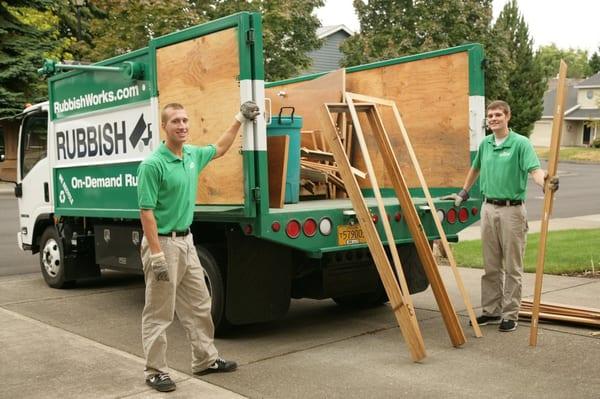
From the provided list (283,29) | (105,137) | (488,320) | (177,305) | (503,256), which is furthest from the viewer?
(283,29)

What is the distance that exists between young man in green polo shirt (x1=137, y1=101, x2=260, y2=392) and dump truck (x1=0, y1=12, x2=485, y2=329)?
0.67 meters

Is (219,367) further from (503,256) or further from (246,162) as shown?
(503,256)

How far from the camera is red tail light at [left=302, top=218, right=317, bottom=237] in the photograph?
5816mm

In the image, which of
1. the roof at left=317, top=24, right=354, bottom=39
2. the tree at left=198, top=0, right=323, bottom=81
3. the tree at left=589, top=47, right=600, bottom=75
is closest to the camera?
the tree at left=198, top=0, right=323, bottom=81

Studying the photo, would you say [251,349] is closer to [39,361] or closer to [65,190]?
[39,361]

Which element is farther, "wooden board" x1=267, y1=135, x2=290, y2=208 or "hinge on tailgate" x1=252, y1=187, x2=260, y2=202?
"wooden board" x1=267, y1=135, x2=290, y2=208

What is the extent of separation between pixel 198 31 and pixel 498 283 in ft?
11.1

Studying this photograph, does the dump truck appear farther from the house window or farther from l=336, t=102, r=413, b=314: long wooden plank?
the house window

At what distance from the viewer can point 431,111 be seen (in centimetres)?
714

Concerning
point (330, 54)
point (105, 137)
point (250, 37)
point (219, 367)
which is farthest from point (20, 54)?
point (219, 367)

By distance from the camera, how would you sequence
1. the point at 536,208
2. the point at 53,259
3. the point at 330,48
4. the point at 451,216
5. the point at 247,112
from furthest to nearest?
the point at 330,48 → the point at 536,208 → the point at 53,259 → the point at 451,216 → the point at 247,112

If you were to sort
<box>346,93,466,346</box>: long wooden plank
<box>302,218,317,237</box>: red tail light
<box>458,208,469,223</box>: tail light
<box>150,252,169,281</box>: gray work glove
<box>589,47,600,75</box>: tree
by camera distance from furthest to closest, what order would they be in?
<box>589,47,600,75</box>: tree → <box>458,208,469,223</box>: tail light → <box>346,93,466,346</box>: long wooden plank → <box>302,218,317,237</box>: red tail light → <box>150,252,169,281</box>: gray work glove

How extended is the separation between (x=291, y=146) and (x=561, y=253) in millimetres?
5843

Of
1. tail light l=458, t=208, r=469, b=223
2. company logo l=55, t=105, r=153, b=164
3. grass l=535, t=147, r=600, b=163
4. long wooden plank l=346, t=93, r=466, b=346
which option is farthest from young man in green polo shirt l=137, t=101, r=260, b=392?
grass l=535, t=147, r=600, b=163
